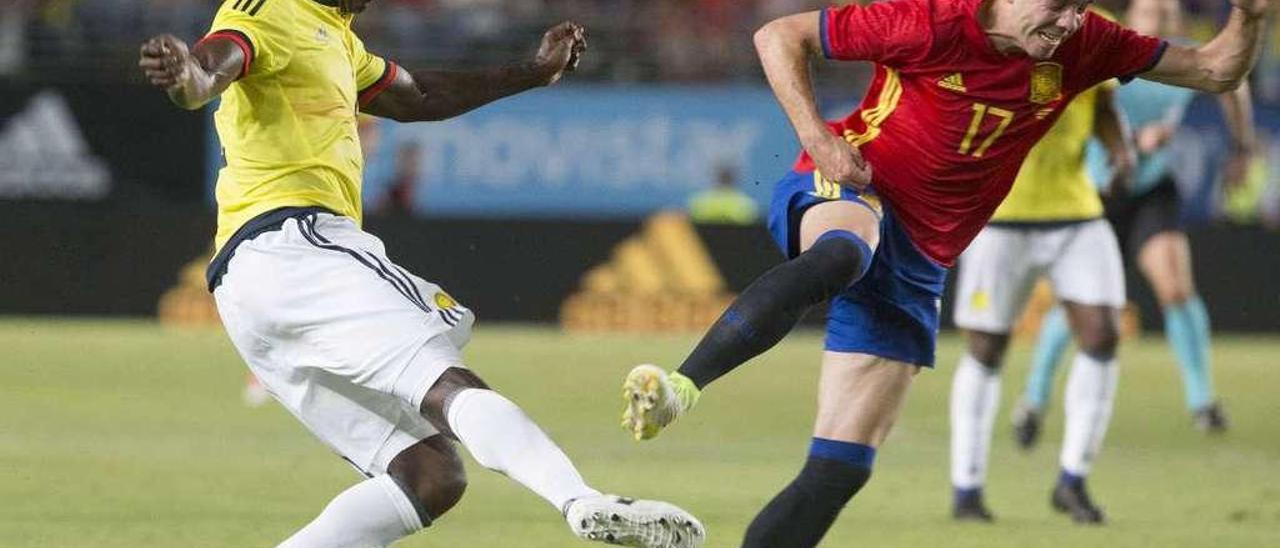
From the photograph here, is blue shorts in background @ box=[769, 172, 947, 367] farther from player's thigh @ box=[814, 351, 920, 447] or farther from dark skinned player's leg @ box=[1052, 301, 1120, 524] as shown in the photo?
dark skinned player's leg @ box=[1052, 301, 1120, 524]

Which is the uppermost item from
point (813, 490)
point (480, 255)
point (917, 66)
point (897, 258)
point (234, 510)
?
point (917, 66)

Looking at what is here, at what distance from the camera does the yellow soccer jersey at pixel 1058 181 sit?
9.95 meters

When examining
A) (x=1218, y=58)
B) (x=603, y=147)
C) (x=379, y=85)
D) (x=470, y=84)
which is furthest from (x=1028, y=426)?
(x=603, y=147)

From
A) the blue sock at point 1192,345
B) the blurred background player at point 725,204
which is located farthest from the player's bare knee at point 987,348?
the blurred background player at point 725,204

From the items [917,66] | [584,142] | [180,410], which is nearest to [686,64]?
[584,142]

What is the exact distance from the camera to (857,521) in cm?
934

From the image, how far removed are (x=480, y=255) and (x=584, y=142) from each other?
64.6 inches

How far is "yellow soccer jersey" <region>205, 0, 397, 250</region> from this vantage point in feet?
20.0

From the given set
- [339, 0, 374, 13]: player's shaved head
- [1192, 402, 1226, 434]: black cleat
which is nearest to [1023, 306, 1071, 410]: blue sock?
[1192, 402, 1226, 434]: black cleat

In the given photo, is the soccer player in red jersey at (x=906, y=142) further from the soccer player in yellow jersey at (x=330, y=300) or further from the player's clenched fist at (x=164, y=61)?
the player's clenched fist at (x=164, y=61)

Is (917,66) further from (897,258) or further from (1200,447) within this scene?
(1200,447)

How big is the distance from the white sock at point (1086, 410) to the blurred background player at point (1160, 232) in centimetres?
198

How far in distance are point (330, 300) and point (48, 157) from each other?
49.0 ft

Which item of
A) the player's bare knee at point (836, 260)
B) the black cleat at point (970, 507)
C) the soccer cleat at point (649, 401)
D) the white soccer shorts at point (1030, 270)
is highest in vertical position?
the player's bare knee at point (836, 260)
